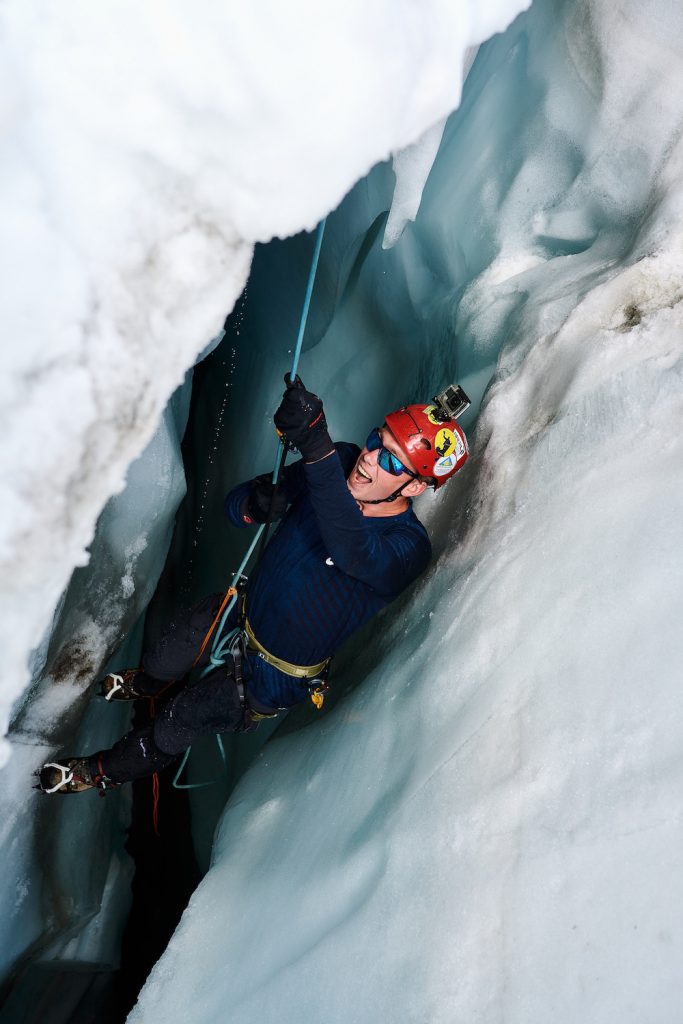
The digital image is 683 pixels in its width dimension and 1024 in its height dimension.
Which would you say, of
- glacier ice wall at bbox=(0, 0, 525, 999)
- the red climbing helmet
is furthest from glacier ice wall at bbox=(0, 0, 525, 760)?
the red climbing helmet

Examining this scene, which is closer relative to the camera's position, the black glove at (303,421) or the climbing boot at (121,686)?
the black glove at (303,421)

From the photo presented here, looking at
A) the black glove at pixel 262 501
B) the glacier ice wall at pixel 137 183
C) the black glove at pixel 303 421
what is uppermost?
the glacier ice wall at pixel 137 183

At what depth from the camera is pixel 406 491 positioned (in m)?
1.85

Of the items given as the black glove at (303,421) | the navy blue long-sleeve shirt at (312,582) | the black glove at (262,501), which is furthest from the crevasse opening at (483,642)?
the black glove at (303,421)

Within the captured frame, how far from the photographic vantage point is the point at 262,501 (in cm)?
194

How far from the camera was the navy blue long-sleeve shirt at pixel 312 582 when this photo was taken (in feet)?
5.71

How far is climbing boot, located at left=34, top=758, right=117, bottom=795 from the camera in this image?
6.53 feet

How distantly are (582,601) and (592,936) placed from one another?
512 millimetres

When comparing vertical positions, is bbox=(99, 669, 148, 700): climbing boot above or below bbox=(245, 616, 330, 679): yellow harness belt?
above

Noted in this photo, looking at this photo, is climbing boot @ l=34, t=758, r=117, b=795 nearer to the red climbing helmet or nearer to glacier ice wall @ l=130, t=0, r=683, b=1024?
glacier ice wall @ l=130, t=0, r=683, b=1024

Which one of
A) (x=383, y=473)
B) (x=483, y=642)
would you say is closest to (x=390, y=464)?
(x=383, y=473)

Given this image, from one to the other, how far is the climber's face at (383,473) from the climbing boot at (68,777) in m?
1.07

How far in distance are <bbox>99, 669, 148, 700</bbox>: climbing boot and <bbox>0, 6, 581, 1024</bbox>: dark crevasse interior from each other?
0.06 meters

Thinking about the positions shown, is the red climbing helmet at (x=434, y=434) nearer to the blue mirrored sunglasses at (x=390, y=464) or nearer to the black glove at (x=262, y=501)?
the blue mirrored sunglasses at (x=390, y=464)
